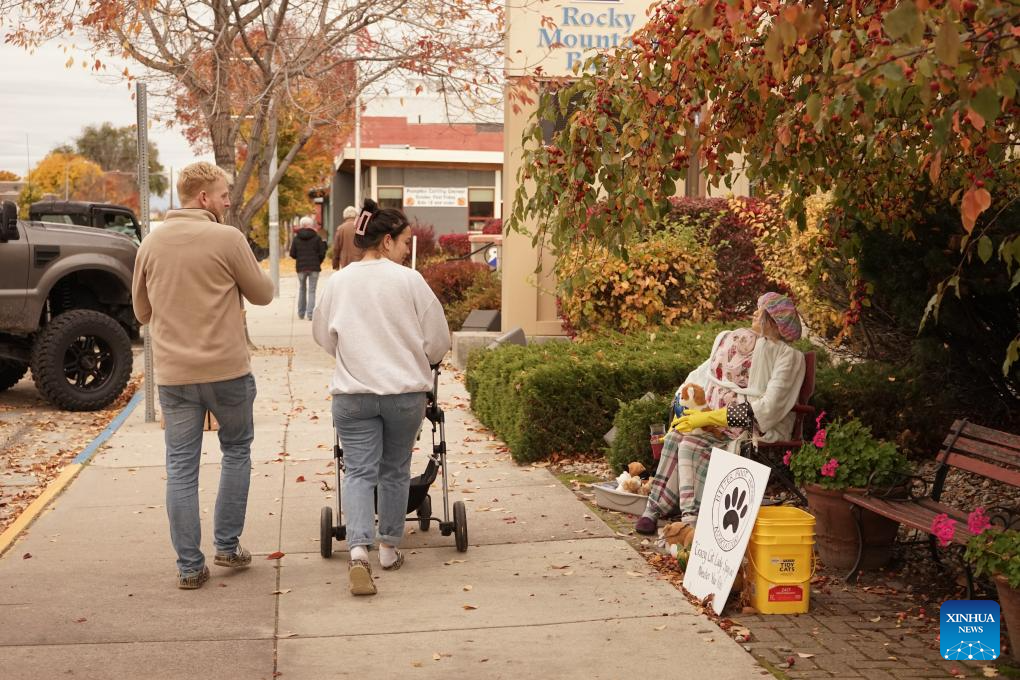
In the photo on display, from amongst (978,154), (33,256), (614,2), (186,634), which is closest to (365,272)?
(186,634)

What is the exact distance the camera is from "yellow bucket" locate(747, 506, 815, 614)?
5383 mm

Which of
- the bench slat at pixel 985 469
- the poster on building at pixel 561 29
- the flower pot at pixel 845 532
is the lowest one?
the flower pot at pixel 845 532

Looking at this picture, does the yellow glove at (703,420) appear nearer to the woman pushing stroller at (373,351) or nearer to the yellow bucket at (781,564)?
the yellow bucket at (781,564)

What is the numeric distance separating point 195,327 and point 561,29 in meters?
8.28

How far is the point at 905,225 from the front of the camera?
Result: 6.47 meters

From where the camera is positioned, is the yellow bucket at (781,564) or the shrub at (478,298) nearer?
the yellow bucket at (781,564)

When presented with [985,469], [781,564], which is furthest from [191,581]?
[985,469]

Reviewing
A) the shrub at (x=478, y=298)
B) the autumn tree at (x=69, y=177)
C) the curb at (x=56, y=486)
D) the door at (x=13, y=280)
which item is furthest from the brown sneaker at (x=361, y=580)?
the autumn tree at (x=69, y=177)

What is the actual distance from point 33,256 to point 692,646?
9.00 m

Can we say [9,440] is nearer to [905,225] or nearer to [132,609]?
[132,609]

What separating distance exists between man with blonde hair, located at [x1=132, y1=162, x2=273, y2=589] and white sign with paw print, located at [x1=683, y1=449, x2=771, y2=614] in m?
2.20

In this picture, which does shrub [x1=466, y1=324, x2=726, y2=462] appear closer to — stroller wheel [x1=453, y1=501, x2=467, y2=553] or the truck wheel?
stroller wheel [x1=453, y1=501, x2=467, y2=553]

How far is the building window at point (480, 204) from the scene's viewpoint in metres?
48.8

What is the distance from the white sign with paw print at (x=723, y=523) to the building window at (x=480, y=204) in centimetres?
4328
